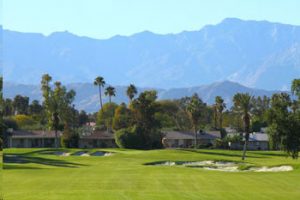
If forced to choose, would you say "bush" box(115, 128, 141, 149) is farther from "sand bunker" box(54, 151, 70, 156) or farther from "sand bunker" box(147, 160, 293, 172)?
"sand bunker" box(147, 160, 293, 172)

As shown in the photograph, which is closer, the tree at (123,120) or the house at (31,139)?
the tree at (123,120)

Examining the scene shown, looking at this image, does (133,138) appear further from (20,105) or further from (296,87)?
(20,105)

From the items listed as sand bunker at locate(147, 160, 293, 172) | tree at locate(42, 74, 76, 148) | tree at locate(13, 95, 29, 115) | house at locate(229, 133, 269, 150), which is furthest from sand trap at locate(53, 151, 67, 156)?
tree at locate(13, 95, 29, 115)

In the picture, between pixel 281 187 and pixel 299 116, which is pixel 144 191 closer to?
pixel 281 187

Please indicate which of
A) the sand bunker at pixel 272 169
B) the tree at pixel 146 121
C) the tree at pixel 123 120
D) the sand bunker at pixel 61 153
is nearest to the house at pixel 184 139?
the tree at pixel 123 120

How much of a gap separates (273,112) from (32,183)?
28.0m

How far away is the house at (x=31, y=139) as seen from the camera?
12750 centimetres

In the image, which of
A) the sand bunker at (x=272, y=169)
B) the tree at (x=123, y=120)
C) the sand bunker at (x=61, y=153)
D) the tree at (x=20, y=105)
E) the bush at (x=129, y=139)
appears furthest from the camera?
the tree at (x=20, y=105)

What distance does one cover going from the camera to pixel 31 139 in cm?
12988

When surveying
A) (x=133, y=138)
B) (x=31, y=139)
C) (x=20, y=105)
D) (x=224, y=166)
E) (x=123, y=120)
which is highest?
(x=20, y=105)

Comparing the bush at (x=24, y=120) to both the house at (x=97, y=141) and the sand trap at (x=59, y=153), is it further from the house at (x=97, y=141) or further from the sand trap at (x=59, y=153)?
the sand trap at (x=59, y=153)

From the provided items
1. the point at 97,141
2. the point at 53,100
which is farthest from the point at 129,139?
the point at 53,100

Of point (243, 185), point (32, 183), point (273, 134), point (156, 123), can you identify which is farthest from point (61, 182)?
point (156, 123)

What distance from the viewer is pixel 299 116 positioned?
189 ft
